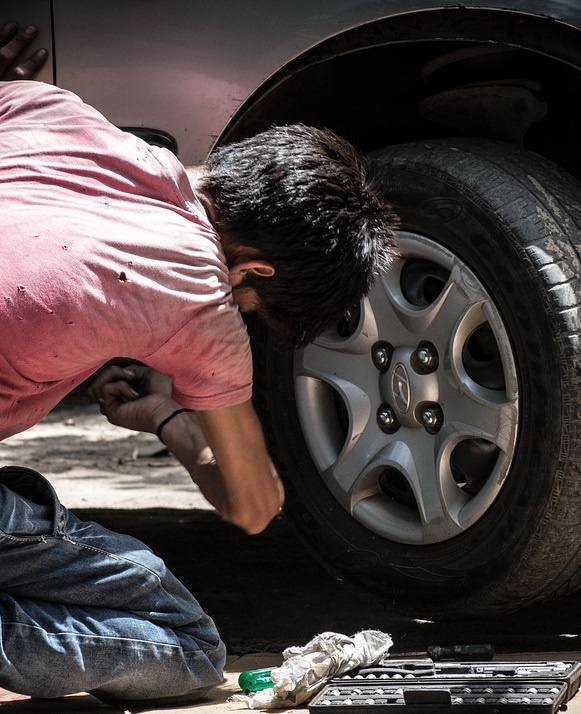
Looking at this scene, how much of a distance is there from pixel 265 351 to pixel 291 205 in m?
1.09

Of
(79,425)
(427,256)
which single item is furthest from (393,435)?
(79,425)

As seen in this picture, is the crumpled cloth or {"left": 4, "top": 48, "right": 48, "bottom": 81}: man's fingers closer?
the crumpled cloth

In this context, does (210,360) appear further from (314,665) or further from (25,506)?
(314,665)

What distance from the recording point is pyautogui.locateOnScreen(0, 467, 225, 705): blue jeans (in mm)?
2320

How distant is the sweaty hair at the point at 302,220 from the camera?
7.50 ft

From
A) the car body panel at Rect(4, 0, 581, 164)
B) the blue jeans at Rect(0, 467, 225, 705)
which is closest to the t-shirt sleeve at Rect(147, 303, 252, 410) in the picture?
the blue jeans at Rect(0, 467, 225, 705)

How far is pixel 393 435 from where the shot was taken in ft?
10.0

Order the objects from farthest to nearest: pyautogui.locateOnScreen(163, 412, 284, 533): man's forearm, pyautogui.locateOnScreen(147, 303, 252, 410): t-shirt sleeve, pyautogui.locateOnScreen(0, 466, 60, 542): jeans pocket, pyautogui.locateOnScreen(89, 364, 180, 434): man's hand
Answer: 1. pyautogui.locateOnScreen(89, 364, 180, 434): man's hand
2. pyautogui.locateOnScreen(163, 412, 284, 533): man's forearm
3. pyautogui.locateOnScreen(0, 466, 60, 542): jeans pocket
4. pyautogui.locateOnScreen(147, 303, 252, 410): t-shirt sleeve

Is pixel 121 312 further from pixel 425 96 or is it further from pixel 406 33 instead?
pixel 425 96

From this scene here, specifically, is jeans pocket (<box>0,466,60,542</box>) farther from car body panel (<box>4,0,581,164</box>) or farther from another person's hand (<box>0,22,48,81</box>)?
another person's hand (<box>0,22,48,81</box>)

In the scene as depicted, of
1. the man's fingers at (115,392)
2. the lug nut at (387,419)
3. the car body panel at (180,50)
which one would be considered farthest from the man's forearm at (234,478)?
the car body panel at (180,50)

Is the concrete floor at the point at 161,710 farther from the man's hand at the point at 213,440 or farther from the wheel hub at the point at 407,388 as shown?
the wheel hub at the point at 407,388

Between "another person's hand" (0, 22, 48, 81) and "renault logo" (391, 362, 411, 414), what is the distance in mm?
1156

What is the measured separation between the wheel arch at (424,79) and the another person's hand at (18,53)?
0.49 metres
